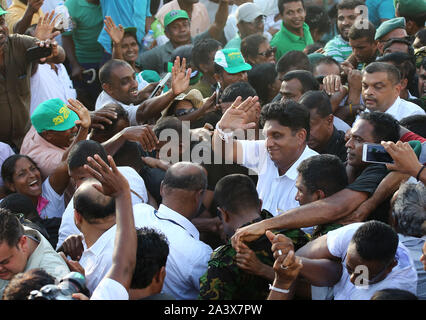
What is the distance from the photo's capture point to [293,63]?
21.2 ft

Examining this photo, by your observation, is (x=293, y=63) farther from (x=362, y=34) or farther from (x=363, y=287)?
(x=363, y=287)

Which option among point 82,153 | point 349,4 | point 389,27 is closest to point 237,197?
point 82,153

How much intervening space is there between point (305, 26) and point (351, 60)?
1.47 metres

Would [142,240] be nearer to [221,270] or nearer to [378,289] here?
[221,270]

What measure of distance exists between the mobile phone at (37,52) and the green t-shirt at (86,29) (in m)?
1.95

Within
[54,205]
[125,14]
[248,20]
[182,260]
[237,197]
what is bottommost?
[54,205]

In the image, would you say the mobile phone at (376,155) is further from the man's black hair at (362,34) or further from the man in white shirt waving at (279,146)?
the man's black hair at (362,34)

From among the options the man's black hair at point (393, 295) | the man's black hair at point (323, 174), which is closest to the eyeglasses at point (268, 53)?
the man's black hair at point (323, 174)

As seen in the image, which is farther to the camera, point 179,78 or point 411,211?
point 179,78

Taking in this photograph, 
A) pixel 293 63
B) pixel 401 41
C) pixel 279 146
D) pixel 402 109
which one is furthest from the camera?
pixel 293 63

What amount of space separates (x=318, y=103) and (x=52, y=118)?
2127 millimetres

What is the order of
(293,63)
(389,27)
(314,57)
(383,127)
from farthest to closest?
(314,57) → (389,27) → (293,63) → (383,127)
